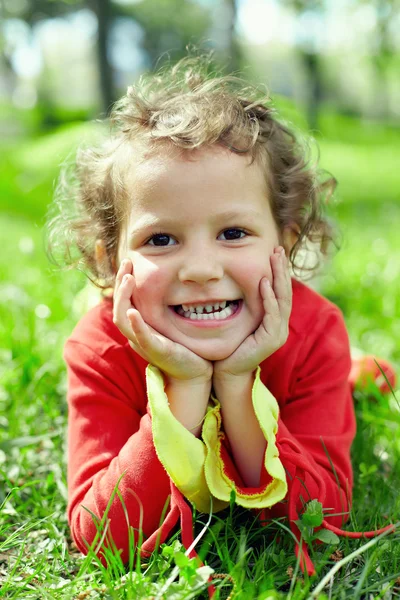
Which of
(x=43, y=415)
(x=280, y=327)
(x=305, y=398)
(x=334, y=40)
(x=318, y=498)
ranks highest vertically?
(x=280, y=327)

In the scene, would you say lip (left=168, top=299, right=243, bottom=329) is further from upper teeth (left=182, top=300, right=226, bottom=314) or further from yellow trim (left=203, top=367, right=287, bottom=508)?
yellow trim (left=203, top=367, right=287, bottom=508)

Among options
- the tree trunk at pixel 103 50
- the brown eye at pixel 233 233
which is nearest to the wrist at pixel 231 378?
the brown eye at pixel 233 233

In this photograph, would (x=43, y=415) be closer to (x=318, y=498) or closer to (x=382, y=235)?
(x=318, y=498)

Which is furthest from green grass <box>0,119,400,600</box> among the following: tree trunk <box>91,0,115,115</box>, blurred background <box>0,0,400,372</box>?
tree trunk <box>91,0,115,115</box>

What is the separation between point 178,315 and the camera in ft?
7.20

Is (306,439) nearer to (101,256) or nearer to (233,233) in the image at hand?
(233,233)

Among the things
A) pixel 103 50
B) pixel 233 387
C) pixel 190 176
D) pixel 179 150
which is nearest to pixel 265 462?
pixel 233 387

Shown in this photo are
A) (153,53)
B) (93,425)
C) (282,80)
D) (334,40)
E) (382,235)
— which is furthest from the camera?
(282,80)

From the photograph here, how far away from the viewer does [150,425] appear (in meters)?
2.14

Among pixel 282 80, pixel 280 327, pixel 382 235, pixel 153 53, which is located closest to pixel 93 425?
pixel 280 327

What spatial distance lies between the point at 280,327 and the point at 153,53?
50.0 metres

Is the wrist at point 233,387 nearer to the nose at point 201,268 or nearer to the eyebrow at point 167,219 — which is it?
the nose at point 201,268

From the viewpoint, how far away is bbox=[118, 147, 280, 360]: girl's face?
2.14m

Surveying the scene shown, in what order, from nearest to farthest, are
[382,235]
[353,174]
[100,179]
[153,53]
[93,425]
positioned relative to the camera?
1. [93,425]
2. [100,179]
3. [382,235]
4. [353,174]
5. [153,53]
